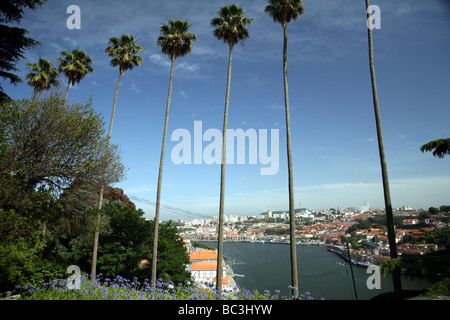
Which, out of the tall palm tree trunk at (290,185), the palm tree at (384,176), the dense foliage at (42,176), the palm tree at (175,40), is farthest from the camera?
the palm tree at (175,40)

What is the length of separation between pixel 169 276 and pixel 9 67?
17.2 m

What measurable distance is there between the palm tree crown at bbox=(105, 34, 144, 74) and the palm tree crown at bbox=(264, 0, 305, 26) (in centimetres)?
1115

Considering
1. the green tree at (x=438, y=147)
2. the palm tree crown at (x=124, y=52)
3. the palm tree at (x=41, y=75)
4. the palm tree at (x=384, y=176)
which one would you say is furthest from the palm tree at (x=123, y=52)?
the green tree at (x=438, y=147)

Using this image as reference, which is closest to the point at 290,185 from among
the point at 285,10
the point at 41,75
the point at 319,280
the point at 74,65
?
the point at 285,10

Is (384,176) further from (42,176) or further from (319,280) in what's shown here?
(319,280)

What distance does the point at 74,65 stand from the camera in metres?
18.5

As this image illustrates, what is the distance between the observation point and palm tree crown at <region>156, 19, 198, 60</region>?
15656 millimetres

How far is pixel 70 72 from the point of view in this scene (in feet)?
61.0

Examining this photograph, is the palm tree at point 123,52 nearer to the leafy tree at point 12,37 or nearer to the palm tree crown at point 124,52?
the palm tree crown at point 124,52

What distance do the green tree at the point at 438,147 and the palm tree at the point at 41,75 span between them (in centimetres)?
2602

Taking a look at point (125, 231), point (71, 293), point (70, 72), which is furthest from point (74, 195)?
point (70, 72)

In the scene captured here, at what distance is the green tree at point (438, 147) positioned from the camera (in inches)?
288

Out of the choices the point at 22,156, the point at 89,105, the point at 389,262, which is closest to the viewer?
the point at 389,262
